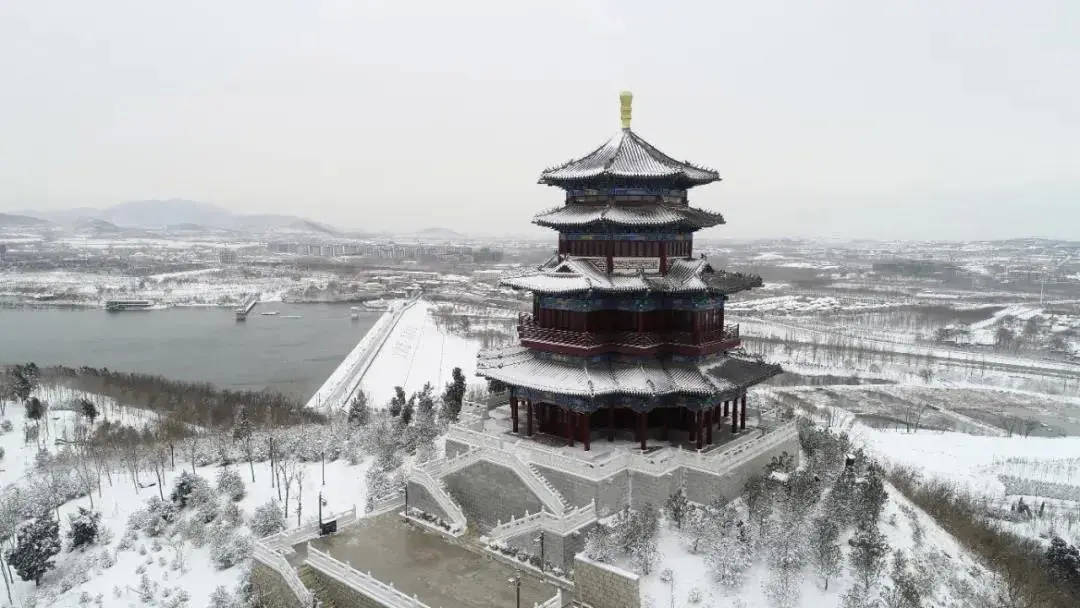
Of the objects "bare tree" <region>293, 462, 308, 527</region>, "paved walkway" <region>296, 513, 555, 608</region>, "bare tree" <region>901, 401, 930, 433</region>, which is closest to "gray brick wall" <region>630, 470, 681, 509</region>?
"paved walkway" <region>296, 513, 555, 608</region>

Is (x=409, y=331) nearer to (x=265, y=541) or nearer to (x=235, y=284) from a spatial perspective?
(x=265, y=541)

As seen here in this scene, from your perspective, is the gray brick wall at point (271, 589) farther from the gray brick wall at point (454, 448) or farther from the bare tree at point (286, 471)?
the gray brick wall at point (454, 448)

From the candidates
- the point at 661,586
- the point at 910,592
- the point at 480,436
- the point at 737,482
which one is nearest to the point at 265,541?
the point at 480,436

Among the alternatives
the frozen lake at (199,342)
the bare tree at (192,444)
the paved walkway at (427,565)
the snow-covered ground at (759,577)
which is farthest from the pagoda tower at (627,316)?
the frozen lake at (199,342)

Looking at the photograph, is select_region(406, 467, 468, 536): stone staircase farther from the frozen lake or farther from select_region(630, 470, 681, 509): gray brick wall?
the frozen lake

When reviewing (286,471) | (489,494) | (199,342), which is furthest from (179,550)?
(199,342)

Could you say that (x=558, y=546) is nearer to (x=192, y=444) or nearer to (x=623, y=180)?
(x=623, y=180)
